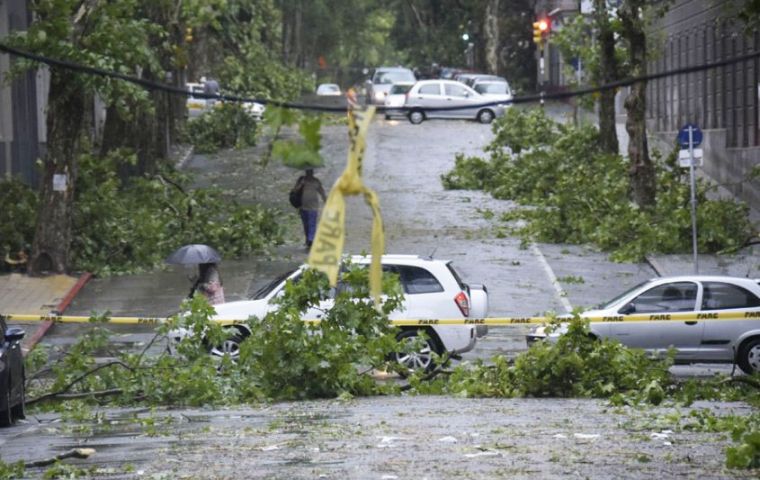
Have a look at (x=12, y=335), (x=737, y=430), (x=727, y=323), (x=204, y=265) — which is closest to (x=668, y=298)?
(x=727, y=323)

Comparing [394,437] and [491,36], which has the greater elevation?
[491,36]

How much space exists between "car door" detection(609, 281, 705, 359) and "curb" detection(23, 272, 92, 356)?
7886 mm

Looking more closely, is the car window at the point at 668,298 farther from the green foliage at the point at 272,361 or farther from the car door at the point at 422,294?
the green foliage at the point at 272,361

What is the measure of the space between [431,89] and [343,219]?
4794 centimetres

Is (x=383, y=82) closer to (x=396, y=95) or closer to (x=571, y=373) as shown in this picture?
(x=396, y=95)

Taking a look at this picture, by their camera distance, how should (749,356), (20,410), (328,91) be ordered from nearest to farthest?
(20,410) → (749,356) → (328,91)

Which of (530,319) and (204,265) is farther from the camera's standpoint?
(204,265)

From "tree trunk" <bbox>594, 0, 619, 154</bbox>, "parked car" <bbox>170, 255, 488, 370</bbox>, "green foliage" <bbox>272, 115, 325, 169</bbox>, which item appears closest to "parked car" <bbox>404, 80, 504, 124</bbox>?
"tree trunk" <bbox>594, 0, 619, 154</bbox>

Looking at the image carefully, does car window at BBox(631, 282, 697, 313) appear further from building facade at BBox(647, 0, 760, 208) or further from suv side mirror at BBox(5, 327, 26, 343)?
building facade at BBox(647, 0, 760, 208)

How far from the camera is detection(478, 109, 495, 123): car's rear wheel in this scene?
56812 millimetres

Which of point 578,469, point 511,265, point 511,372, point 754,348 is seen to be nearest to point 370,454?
point 578,469

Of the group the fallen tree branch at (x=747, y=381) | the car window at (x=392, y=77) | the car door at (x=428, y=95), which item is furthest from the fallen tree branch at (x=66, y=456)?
the car window at (x=392, y=77)

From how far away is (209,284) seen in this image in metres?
20.3

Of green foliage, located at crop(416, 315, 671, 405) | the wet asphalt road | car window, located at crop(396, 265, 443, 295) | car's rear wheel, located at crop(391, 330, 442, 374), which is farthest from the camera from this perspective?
car window, located at crop(396, 265, 443, 295)
